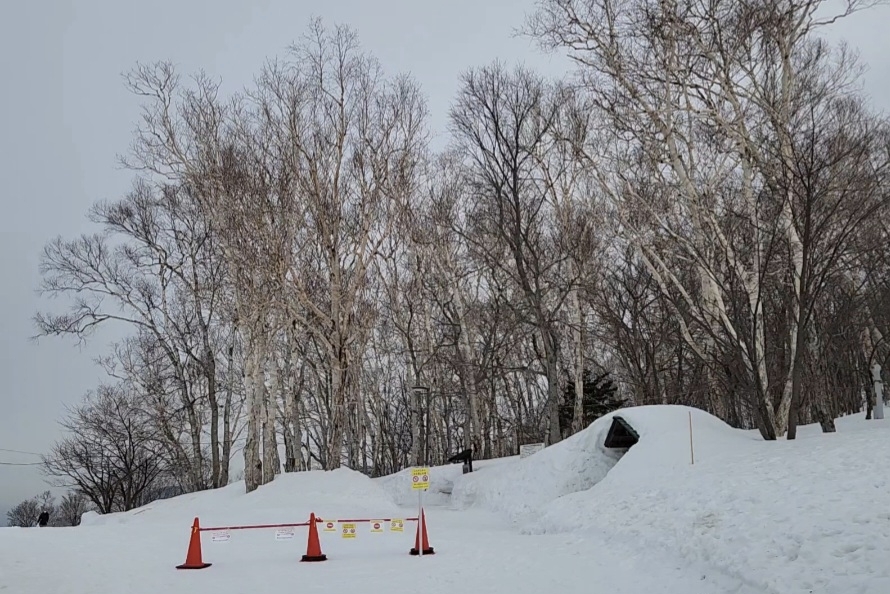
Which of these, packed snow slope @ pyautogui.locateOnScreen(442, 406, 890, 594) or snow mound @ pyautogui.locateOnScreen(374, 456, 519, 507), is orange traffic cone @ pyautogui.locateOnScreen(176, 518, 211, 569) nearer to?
packed snow slope @ pyautogui.locateOnScreen(442, 406, 890, 594)

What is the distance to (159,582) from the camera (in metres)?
8.80

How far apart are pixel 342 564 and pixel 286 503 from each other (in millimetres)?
8197

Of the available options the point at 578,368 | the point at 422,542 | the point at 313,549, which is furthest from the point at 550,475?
the point at 313,549

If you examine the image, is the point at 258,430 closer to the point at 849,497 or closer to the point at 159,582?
the point at 159,582

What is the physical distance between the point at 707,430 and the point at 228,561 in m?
10.3

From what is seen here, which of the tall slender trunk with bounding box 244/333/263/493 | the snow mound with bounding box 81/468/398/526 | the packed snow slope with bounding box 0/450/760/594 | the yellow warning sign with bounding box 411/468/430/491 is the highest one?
the tall slender trunk with bounding box 244/333/263/493

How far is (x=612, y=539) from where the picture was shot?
33.1 ft

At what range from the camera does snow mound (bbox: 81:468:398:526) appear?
650 inches

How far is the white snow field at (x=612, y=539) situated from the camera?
700cm

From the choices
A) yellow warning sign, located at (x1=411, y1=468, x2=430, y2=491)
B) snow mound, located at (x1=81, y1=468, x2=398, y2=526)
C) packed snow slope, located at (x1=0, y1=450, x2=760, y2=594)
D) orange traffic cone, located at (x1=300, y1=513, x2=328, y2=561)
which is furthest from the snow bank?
orange traffic cone, located at (x1=300, y1=513, x2=328, y2=561)

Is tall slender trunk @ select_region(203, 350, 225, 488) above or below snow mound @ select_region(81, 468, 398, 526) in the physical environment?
above

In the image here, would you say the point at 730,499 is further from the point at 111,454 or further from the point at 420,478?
the point at 111,454

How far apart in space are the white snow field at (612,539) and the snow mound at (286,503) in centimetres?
Answer: 19

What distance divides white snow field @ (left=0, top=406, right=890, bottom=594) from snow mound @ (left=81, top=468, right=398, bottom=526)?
0.19 m
